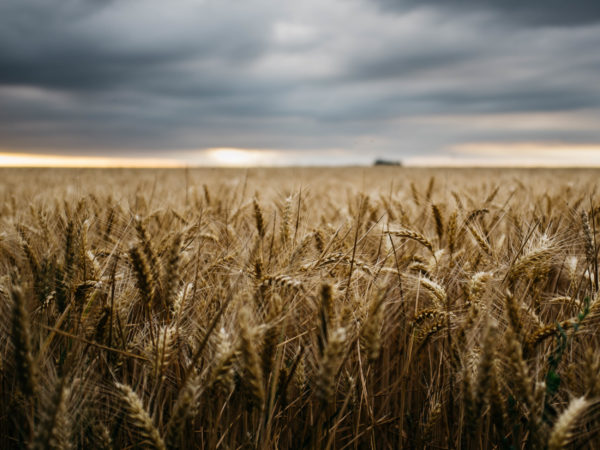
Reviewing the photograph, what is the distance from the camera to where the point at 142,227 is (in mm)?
1256

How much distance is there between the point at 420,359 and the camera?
139 cm

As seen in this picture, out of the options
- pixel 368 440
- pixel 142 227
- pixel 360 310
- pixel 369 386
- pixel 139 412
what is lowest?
pixel 368 440

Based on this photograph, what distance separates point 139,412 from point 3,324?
730 millimetres

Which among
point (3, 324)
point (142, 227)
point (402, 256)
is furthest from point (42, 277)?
point (402, 256)

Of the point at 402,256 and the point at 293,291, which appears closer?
the point at 293,291

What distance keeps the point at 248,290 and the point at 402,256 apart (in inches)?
39.4

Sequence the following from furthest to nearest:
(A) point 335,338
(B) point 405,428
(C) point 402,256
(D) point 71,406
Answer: (C) point 402,256
(B) point 405,428
(D) point 71,406
(A) point 335,338

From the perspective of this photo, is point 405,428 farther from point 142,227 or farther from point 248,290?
point 142,227

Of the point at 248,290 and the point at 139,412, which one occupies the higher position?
the point at 248,290

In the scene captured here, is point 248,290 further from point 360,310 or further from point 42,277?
point 42,277

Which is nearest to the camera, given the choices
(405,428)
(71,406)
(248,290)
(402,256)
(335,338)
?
(335,338)

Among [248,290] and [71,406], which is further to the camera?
[248,290]

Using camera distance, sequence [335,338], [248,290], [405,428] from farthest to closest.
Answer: [405,428] < [248,290] < [335,338]

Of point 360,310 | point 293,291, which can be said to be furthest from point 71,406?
point 360,310
